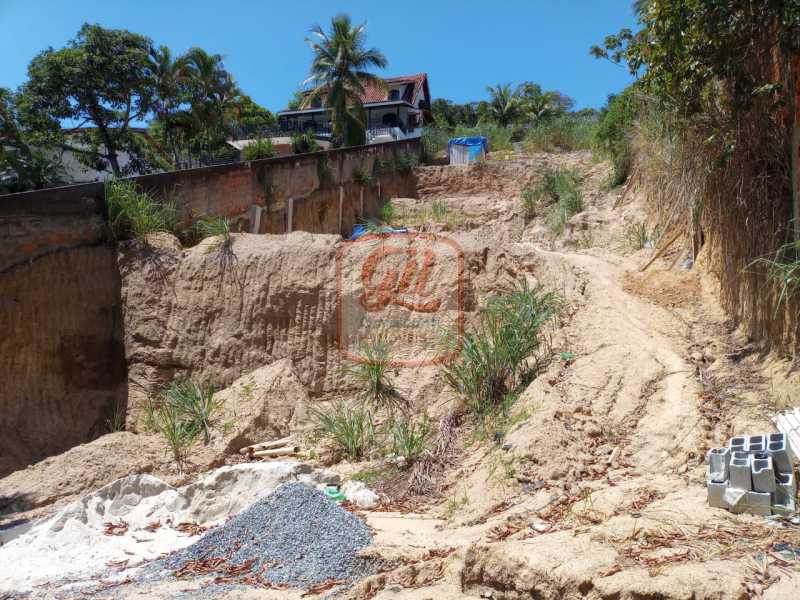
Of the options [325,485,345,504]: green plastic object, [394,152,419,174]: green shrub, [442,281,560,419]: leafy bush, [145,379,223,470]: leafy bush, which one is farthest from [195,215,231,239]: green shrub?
[394,152,419,174]: green shrub

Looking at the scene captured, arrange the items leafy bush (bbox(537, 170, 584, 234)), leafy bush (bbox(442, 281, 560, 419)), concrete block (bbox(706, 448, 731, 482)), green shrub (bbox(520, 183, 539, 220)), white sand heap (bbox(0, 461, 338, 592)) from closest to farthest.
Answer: concrete block (bbox(706, 448, 731, 482)), white sand heap (bbox(0, 461, 338, 592)), leafy bush (bbox(442, 281, 560, 419)), leafy bush (bbox(537, 170, 584, 234)), green shrub (bbox(520, 183, 539, 220))

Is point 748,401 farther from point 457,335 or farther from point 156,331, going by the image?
point 156,331

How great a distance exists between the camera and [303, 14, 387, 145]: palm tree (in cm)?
2300

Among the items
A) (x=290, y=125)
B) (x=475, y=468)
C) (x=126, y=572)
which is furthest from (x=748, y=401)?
(x=290, y=125)

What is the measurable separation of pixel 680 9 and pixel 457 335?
11.6ft

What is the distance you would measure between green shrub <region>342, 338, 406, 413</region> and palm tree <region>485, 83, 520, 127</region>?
2747 cm

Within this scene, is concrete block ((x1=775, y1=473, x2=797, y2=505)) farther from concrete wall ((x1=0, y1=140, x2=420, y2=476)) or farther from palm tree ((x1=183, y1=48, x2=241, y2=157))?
palm tree ((x1=183, y1=48, x2=241, y2=157))

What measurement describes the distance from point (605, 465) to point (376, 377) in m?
2.84

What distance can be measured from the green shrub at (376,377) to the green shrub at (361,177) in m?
10.3

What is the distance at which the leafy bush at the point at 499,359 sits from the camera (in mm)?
6051

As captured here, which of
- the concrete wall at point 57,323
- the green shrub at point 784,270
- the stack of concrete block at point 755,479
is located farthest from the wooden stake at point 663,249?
the concrete wall at point 57,323

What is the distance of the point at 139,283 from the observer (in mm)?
8203

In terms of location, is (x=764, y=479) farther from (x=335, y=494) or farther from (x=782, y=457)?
(x=335, y=494)

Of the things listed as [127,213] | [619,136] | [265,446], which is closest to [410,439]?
[265,446]
